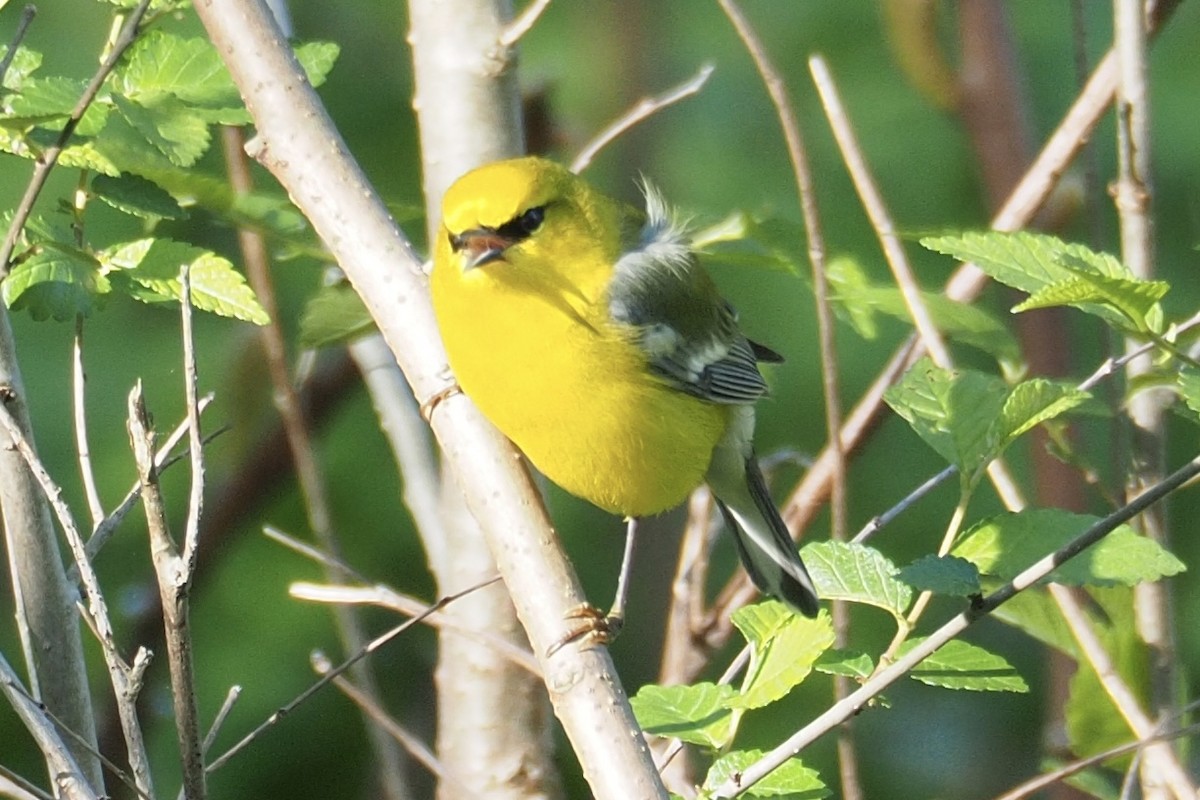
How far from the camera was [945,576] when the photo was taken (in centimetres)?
120

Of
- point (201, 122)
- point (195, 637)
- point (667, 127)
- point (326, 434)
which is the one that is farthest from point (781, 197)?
point (201, 122)

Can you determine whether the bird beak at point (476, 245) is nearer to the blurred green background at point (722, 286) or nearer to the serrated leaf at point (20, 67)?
the serrated leaf at point (20, 67)

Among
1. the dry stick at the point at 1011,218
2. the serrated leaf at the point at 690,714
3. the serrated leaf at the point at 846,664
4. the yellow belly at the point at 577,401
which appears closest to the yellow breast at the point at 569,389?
the yellow belly at the point at 577,401

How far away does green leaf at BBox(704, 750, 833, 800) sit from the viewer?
134cm

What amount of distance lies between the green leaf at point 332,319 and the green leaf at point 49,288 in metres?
0.63

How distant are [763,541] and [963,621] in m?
1.41

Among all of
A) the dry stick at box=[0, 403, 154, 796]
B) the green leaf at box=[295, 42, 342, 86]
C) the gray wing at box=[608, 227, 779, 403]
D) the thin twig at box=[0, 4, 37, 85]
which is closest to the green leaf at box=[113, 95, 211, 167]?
the thin twig at box=[0, 4, 37, 85]

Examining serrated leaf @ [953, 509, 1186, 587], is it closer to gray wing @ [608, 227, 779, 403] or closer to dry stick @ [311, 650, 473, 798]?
dry stick @ [311, 650, 473, 798]

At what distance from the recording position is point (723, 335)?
274 centimetres

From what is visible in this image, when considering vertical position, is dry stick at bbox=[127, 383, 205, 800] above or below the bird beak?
below

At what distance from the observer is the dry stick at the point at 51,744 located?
47.6 inches

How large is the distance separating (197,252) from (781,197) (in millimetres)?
3037

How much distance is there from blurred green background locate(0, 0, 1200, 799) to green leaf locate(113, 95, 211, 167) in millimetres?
1554

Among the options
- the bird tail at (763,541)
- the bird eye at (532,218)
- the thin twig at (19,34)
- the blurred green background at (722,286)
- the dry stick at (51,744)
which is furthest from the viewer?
the blurred green background at (722,286)
